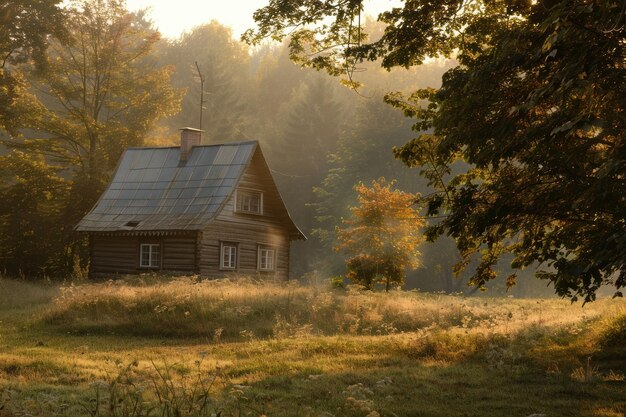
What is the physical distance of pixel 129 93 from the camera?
4712 centimetres

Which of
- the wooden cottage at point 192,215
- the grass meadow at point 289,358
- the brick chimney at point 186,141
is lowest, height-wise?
the grass meadow at point 289,358

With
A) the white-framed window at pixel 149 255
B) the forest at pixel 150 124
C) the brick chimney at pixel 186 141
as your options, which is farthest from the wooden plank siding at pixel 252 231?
the forest at pixel 150 124

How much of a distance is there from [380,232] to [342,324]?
1538 cm

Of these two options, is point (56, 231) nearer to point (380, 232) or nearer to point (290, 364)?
point (380, 232)

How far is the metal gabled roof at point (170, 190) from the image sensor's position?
35.8 m

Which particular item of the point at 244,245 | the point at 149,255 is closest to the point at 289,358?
the point at 244,245

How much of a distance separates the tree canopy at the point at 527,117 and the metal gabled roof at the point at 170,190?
21.5 meters

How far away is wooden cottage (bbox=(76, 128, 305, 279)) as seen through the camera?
1406 inches

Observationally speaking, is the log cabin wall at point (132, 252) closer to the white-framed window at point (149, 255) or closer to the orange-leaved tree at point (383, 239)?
the white-framed window at point (149, 255)

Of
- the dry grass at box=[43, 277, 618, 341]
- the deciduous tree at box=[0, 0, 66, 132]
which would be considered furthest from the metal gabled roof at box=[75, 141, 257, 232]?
the dry grass at box=[43, 277, 618, 341]

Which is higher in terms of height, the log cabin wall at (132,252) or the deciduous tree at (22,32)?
the deciduous tree at (22,32)

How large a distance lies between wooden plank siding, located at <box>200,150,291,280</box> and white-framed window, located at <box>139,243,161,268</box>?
3.09 metres

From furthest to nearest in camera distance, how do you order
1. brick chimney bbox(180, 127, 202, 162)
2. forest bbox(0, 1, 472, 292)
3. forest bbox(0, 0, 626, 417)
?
1. forest bbox(0, 1, 472, 292)
2. brick chimney bbox(180, 127, 202, 162)
3. forest bbox(0, 0, 626, 417)

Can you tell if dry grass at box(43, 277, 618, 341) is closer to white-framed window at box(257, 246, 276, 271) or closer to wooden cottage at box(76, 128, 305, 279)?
wooden cottage at box(76, 128, 305, 279)
